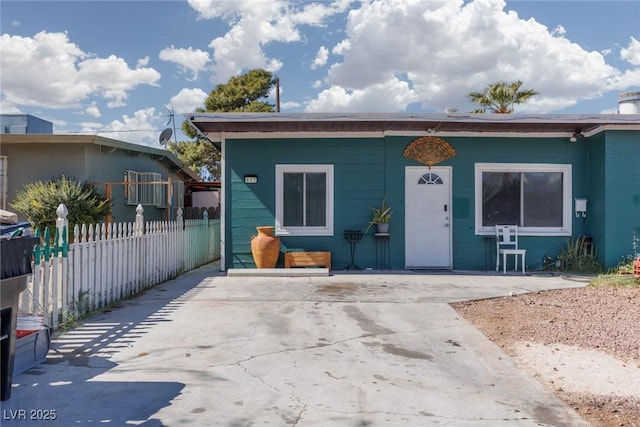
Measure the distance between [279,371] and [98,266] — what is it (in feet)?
11.0

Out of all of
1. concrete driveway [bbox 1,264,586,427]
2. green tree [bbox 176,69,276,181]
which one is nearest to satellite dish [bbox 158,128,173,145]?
green tree [bbox 176,69,276,181]

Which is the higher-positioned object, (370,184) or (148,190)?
(148,190)

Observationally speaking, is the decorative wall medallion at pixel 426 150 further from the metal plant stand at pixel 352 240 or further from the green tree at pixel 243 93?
the green tree at pixel 243 93

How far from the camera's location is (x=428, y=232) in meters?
10.3

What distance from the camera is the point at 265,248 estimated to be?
9641 millimetres

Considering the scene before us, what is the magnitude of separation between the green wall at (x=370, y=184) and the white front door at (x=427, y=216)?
0.14 metres

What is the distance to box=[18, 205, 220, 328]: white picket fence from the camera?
493cm

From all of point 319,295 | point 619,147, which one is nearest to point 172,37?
point 319,295

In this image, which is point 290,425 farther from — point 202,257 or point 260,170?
point 202,257

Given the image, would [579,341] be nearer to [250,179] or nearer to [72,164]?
[250,179]

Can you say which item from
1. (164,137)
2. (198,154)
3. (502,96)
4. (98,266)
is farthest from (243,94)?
(98,266)

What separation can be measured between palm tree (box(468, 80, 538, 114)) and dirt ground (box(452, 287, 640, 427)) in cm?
1351

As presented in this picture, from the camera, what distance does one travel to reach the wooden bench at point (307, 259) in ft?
32.2

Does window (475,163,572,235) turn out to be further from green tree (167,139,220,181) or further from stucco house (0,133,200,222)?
green tree (167,139,220,181)
